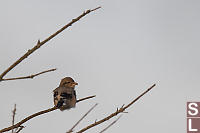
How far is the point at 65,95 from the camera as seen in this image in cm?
970

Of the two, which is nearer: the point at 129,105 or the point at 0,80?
the point at 0,80

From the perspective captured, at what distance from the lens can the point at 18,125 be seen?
3.05 m

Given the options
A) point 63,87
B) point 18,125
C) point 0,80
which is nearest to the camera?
point 0,80

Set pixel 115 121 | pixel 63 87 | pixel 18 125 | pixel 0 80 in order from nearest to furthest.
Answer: pixel 0 80
pixel 18 125
pixel 115 121
pixel 63 87

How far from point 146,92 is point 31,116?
1.20 meters

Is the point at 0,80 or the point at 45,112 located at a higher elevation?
the point at 0,80

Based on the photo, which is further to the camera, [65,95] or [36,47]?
[65,95]

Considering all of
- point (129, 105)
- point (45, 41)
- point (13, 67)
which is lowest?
point (129, 105)

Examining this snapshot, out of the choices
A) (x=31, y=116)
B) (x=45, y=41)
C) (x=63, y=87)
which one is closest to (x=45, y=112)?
(x=31, y=116)

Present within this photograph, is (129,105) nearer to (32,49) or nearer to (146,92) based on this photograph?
(146,92)

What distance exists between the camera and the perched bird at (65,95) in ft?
28.2

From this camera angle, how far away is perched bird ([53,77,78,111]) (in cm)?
858

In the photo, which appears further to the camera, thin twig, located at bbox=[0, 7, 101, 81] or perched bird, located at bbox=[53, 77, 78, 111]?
perched bird, located at bbox=[53, 77, 78, 111]

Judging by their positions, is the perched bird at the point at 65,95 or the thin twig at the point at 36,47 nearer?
the thin twig at the point at 36,47
